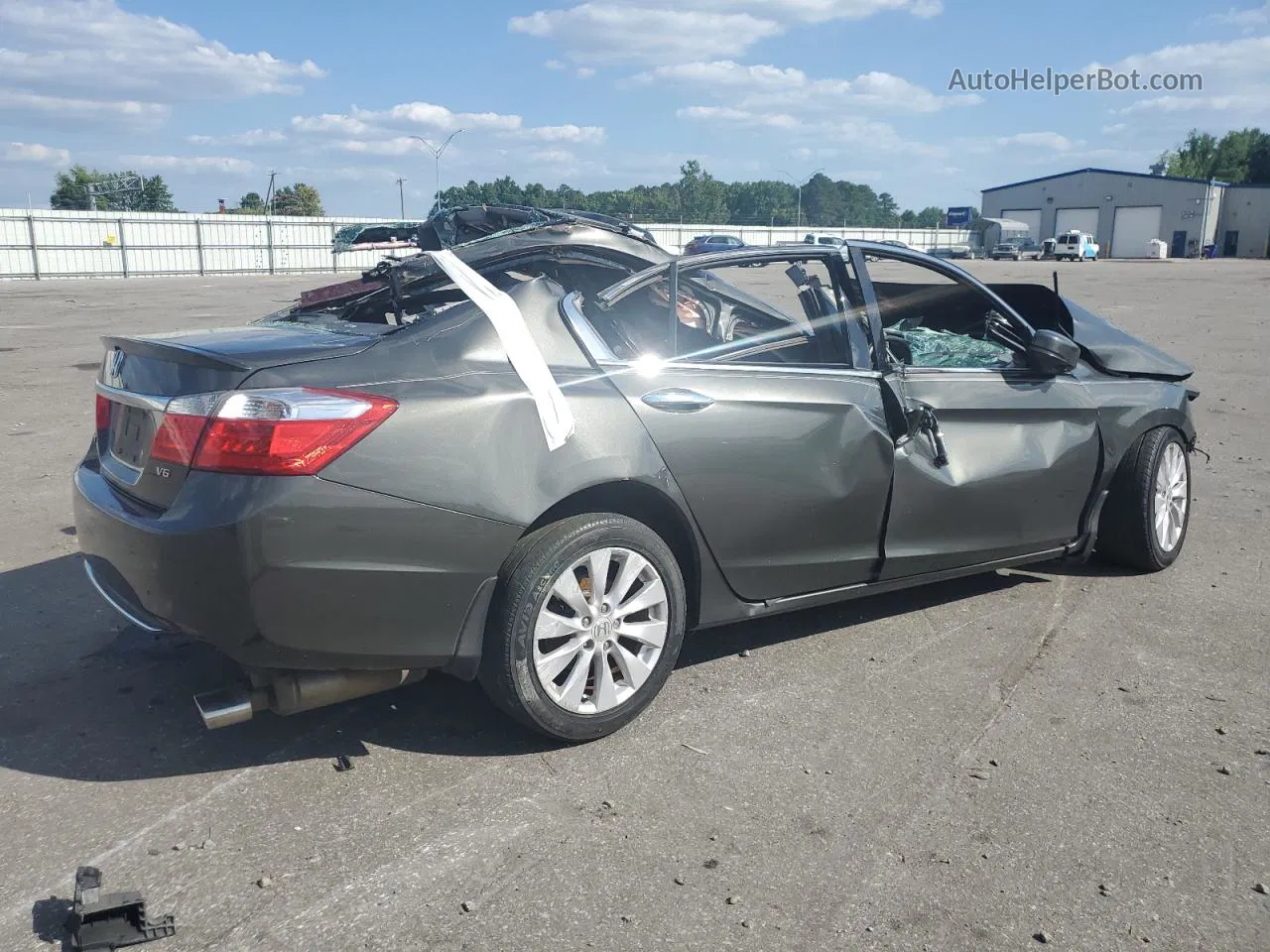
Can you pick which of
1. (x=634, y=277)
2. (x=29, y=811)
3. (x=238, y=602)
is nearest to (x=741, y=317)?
(x=634, y=277)

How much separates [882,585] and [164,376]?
8.95 feet

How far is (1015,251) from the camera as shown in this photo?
7650 centimetres

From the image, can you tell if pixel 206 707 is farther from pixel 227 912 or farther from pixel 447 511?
pixel 447 511

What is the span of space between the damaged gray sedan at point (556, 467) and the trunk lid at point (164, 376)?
1 centimetres

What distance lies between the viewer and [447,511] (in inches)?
124

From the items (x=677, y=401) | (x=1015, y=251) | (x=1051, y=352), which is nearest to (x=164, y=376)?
(x=677, y=401)

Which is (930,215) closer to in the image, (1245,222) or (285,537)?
(1245,222)

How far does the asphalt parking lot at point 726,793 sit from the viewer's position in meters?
2.67

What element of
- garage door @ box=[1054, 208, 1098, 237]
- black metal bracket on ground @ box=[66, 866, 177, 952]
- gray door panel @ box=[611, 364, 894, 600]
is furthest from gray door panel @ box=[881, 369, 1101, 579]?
garage door @ box=[1054, 208, 1098, 237]

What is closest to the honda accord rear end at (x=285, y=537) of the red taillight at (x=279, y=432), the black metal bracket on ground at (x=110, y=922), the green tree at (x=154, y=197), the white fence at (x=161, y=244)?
the red taillight at (x=279, y=432)

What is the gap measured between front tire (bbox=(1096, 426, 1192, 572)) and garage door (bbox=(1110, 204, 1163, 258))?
91487mm

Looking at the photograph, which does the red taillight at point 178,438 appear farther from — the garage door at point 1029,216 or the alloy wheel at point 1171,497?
the garage door at point 1029,216

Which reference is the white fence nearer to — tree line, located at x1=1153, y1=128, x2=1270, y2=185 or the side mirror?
the side mirror

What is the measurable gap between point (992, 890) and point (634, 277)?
7.53 feet
